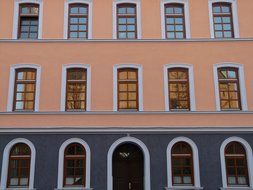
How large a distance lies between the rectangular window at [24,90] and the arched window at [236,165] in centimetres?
865

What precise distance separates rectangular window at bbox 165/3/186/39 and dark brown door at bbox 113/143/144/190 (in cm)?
541

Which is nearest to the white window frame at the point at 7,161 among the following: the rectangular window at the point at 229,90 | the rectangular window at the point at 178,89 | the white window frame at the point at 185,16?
the rectangular window at the point at 178,89

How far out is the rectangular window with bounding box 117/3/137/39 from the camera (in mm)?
16281

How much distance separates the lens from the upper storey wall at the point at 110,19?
632 inches

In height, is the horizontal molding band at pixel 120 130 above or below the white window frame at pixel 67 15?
below

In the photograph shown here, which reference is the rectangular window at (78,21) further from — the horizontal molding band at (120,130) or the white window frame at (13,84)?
the horizontal molding band at (120,130)

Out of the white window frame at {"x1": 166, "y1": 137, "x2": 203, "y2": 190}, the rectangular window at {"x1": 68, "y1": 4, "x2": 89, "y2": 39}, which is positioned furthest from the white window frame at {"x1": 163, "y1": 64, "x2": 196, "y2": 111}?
the rectangular window at {"x1": 68, "y1": 4, "x2": 89, "y2": 39}

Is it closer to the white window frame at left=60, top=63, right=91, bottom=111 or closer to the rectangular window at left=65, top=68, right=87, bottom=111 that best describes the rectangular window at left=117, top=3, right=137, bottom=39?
the white window frame at left=60, top=63, right=91, bottom=111

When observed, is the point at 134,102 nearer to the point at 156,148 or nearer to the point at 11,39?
the point at 156,148

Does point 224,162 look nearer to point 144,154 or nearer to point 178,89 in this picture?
point 144,154

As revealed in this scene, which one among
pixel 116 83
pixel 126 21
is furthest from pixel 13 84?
pixel 126 21

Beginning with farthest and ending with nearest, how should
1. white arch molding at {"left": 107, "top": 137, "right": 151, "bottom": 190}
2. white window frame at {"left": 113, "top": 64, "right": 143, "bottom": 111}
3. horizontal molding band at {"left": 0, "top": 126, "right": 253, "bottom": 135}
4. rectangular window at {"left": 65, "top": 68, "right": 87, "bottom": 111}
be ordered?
rectangular window at {"left": 65, "top": 68, "right": 87, "bottom": 111} → white window frame at {"left": 113, "top": 64, "right": 143, "bottom": 111} → horizontal molding band at {"left": 0, "top": 126, "right": 253, "bottom": 135} → white arch molding at {"left": 107, "top": 137, "right": 151, "bottom": 190}

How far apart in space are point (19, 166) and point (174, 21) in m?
9.36

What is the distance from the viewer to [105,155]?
14688mm
